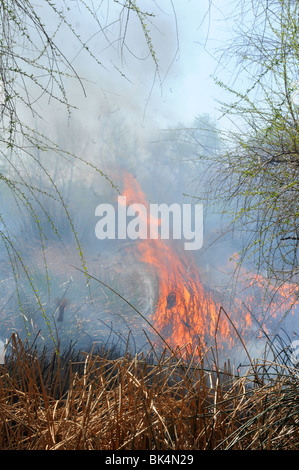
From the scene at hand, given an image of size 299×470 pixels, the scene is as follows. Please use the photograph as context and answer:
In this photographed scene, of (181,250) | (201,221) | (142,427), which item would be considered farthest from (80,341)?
(142,427)

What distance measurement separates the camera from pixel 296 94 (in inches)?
70.9

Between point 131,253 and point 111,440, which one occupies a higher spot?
point 131,253

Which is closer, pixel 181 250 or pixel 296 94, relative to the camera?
pixel 296 94

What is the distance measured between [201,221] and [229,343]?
1.01 m

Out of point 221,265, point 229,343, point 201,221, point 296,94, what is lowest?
point 229,343

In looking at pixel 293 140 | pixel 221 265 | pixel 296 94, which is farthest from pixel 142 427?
pixel 221 265

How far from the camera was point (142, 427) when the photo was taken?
1057 mm

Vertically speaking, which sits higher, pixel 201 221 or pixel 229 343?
pixel 201 221
